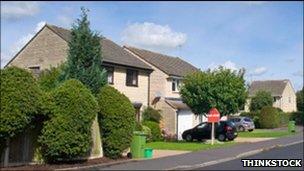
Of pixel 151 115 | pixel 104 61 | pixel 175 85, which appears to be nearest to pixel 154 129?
pixel 151 115

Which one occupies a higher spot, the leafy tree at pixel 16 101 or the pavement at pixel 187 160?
the leafy tree at pixel 16 101

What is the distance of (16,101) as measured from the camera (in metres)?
16.2

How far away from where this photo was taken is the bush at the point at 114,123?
2131 cm

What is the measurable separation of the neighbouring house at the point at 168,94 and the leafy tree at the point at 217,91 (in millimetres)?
5754

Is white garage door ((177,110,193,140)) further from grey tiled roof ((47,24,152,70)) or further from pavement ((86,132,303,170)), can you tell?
pavement ((86,132,303,170))

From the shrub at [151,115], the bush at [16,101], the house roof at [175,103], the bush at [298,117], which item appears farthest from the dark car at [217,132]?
the bush at [298,117]

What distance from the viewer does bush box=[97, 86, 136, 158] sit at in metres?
21.3

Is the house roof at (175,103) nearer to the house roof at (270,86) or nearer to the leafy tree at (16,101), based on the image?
the leafy tree at (16,101)

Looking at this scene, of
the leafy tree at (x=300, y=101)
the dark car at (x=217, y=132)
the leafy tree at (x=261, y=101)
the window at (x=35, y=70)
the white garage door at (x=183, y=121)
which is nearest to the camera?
the window at (x=35, y=70)

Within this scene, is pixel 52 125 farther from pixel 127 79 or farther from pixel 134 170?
pixel 127 79

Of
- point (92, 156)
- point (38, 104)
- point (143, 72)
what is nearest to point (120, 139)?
point (92, 156)

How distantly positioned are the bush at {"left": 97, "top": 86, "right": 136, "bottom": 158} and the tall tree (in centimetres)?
210

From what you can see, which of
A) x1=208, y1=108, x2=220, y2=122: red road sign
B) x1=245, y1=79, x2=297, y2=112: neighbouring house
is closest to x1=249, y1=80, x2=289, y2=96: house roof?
x1=245, y1=79, x2=297, y2=112: neighbouring house

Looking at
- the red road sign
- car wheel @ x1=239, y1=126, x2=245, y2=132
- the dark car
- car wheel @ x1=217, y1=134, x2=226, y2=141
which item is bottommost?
car wheel @ x1=217, y1=134, x2=226, y2=141
